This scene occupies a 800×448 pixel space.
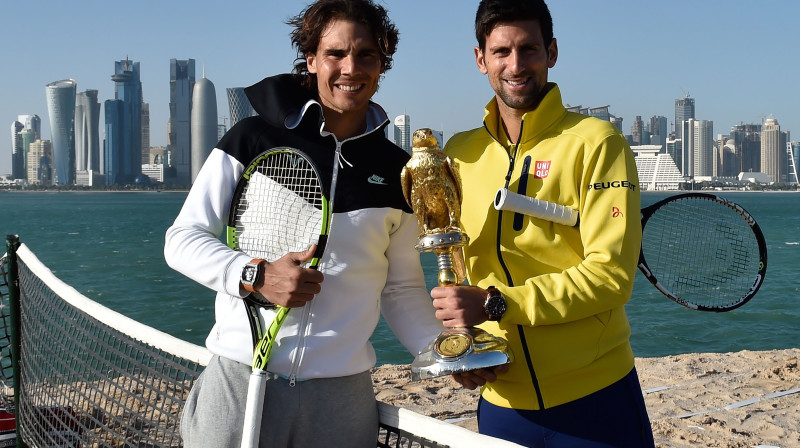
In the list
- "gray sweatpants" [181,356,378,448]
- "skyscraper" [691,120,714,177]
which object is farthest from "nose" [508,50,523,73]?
"skyscraper" [691,120,714,177]

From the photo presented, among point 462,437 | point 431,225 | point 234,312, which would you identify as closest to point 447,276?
point 431,225

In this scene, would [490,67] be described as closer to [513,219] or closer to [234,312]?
[513,219]

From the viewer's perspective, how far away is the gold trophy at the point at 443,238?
2.63 meters

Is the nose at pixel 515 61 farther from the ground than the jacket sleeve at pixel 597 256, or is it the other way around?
the nose at pixel 515 61

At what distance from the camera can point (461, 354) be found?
2615 mm

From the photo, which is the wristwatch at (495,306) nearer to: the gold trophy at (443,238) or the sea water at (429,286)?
the gold trophy at (443,238)

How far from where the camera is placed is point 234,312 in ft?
9.39

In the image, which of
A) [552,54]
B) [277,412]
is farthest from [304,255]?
[552,54]

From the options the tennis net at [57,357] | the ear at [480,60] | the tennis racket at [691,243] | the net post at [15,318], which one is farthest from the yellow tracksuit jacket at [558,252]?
the net post at [15,318]

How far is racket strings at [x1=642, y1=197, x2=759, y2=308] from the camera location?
13.6 ft

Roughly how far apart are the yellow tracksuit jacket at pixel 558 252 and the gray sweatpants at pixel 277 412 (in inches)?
22.5

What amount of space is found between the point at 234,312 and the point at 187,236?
0.31 metres

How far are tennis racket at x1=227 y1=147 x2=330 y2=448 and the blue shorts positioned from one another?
0.95 metres

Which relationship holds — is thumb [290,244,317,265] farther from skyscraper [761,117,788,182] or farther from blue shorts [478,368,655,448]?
skyscraper [761,117,788,182]
